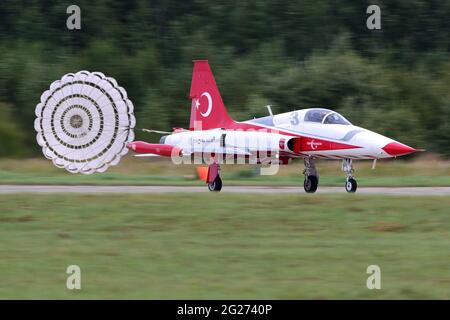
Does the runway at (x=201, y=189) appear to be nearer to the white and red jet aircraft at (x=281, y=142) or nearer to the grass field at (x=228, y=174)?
the white and red jet aircraft at (x=281, y=142)

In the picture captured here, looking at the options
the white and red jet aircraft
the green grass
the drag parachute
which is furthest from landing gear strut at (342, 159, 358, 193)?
the drag parachute

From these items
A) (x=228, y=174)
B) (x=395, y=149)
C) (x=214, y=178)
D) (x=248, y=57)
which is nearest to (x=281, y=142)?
(x=214, y=178)

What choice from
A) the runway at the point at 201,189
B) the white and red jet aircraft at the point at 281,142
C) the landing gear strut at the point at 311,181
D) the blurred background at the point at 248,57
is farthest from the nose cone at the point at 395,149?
the blurred background at the point at 248,57

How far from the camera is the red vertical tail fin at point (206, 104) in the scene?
88.1 ft

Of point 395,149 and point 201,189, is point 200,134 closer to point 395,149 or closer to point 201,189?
point 201,189

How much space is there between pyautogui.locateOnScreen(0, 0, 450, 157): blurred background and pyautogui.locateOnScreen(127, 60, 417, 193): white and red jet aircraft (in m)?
14.0

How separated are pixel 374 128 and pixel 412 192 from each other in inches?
609

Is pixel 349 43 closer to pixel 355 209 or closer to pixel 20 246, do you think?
pixel 355 209

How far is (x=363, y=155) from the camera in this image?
928 inches

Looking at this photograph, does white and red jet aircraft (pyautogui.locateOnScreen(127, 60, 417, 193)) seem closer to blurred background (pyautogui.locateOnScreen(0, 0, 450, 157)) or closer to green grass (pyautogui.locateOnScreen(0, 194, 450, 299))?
green grass (pyautogui.locateOnScreen(0, 194, 450, 299))

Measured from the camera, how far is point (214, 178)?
25.7 m

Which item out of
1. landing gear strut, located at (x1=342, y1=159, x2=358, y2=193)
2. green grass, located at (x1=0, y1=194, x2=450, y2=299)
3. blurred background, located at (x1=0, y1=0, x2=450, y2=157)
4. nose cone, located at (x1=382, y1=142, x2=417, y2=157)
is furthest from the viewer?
blurred background, located at (x1=0, y1=0, x2=450, y2=157)

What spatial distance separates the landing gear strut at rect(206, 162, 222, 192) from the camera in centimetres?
2572

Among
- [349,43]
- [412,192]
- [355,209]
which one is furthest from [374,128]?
[355,209]
